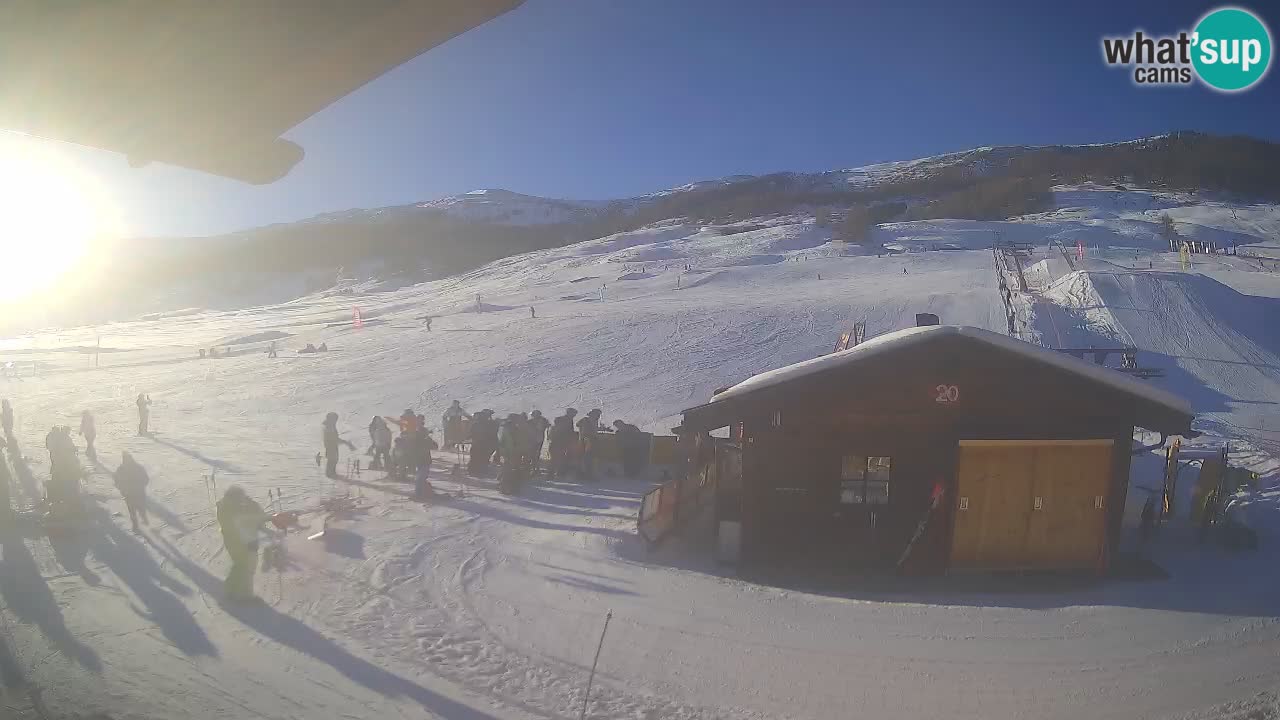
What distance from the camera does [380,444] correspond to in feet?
47.6

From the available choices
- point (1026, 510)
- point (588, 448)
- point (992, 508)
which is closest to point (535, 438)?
point (588, 448)

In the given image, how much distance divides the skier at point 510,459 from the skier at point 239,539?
17.7 feet

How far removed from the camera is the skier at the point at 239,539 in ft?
25.1

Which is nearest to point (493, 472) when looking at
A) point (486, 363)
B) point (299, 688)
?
point (299, 688)

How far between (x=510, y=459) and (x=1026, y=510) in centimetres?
865

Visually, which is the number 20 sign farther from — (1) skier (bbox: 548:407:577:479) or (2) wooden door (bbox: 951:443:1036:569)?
(1) skier (bbox: 548:407:577:479)

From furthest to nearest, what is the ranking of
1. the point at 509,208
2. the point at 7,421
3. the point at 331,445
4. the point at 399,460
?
the point at 509,208, the point at 7,421, the point at 331,445, the point at 399,460

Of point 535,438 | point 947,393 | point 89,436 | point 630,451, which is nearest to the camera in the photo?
point 947,393

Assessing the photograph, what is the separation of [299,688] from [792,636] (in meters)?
4.79

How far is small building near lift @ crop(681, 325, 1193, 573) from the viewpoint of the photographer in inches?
365

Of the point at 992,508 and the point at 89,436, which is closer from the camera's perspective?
the point at 992,508

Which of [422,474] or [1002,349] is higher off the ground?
[1002,349]

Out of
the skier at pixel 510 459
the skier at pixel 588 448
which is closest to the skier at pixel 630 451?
the skier at pixel 588 448

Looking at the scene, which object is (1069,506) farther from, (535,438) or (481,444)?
(481,444)
